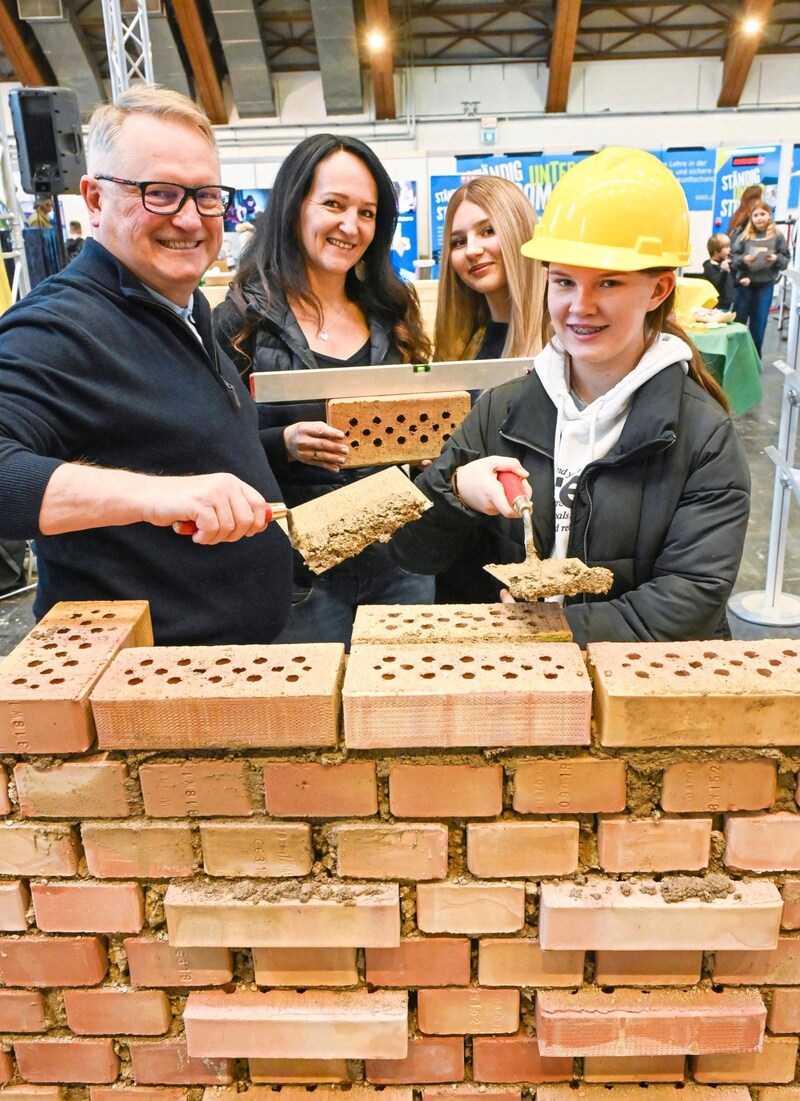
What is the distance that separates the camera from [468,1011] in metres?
1.41

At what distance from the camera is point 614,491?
1.54 meters

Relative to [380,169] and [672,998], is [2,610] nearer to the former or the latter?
[380,169]

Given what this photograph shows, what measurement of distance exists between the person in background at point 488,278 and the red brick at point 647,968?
1.56 meters

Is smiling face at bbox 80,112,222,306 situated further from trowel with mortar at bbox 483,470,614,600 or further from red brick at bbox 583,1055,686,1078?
red brick at bbox 583,1055,686,1078

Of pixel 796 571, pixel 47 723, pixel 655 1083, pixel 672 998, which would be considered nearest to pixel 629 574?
pixel 672 998

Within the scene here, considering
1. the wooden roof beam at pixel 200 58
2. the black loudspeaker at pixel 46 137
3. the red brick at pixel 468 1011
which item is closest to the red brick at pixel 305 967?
the red brick at pixel 468 1011

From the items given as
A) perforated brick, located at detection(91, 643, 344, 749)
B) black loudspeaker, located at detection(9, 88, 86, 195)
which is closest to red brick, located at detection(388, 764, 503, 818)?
perforated brick, located at detection(91, 643, 344, 749)

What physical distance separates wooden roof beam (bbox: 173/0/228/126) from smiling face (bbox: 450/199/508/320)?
12.3 metres

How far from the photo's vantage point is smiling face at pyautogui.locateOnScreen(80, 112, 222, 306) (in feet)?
5.32

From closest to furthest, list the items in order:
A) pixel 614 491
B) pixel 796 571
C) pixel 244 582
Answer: pixel 614 491 → pixel 244 582 → pixel 796 571

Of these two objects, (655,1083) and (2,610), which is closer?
(655,1083)

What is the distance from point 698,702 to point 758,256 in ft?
31.8

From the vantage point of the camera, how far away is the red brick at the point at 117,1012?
1416 mm

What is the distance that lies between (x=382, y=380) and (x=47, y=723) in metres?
1.27
